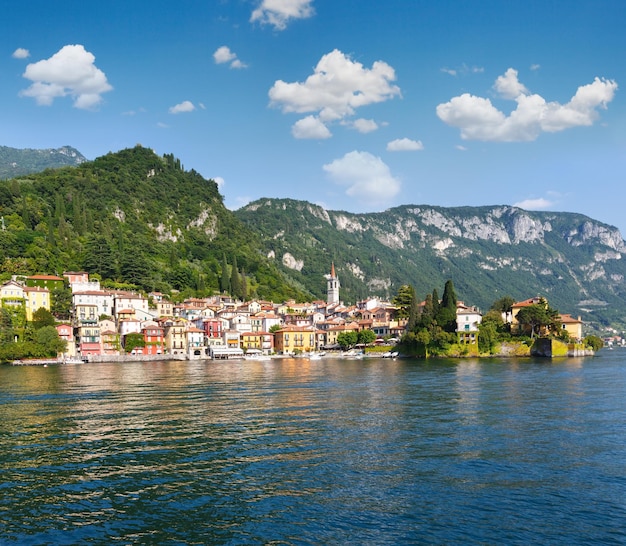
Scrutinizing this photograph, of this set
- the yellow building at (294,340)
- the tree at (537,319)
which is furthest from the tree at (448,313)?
the yellow building at (294,340)

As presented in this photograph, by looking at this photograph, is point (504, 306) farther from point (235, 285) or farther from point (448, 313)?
point (235, 285)

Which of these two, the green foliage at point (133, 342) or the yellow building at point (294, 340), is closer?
the green foliage at point (133, 342)

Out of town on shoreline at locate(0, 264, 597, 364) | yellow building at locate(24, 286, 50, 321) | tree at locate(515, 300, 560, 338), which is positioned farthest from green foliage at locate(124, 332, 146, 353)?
tree at locate(515, 300, 560, 338)

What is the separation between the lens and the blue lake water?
17609mm

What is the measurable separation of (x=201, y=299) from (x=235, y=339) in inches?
1056

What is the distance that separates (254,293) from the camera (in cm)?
18250

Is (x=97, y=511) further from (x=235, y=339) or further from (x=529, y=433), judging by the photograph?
(x=235, y=339)

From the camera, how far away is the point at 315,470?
23688 mm

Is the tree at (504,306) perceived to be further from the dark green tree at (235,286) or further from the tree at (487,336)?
the dark green tree at (235,286)

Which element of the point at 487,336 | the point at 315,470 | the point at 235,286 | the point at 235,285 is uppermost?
the point at 235,285

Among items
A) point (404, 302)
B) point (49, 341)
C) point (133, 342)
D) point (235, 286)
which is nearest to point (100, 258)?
point (133, 342)

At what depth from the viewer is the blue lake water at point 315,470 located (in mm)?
17609

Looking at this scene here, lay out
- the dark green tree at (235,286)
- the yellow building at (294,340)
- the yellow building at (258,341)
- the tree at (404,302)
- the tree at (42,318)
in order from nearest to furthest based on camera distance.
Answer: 1. the tree at (42,318)
2. the yellow building at (258,341)
3. the yellow building at (294,340)
4. the tree at (404,302)
5. the dark green tree at (235,286)

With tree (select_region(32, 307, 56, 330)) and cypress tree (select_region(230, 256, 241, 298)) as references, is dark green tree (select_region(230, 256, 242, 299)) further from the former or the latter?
tree (select_region(32, 307, 56, 330))
